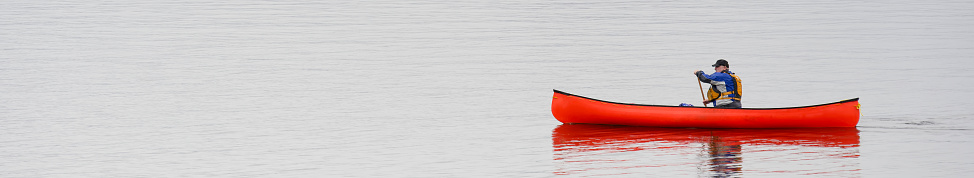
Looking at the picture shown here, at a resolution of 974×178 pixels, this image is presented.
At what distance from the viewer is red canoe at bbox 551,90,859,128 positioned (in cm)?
1838

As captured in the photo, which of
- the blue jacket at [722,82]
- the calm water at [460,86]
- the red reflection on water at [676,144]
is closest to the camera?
the red reflection on water at [676,144]

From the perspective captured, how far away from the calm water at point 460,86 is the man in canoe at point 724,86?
2.01ft

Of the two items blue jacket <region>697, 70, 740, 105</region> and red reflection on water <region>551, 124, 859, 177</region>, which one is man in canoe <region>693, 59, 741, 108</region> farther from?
red reflection on water <region>551, 124, 859, 177</region>

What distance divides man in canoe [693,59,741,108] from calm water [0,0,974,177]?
2.01 ft

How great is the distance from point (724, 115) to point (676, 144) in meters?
1.66

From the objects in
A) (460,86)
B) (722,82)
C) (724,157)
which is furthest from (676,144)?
(460,86)

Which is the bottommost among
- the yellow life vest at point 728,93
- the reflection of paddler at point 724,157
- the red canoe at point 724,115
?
the reflection of paddler at point 724,157

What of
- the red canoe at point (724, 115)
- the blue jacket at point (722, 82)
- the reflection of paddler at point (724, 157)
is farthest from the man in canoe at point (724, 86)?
the reflection of paddler at point (724, 157)

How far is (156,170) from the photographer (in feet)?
51.1

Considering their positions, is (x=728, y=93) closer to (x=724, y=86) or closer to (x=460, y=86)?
(x=724, y=86)

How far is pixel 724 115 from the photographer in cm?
1833

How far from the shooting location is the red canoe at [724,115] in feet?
60.3

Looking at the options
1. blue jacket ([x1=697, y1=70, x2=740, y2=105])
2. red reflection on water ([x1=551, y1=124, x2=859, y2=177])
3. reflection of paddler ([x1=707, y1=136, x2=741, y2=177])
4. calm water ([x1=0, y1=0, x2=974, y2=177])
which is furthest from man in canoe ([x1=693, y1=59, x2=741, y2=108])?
reflection of paddler ([x1=707, y1=136, x2=741, y2=177])

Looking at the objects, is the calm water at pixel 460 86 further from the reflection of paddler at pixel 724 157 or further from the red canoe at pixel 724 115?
the red canoe at pixel 724 115
